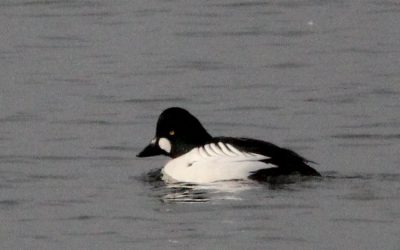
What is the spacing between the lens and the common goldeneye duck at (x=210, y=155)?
655 inches

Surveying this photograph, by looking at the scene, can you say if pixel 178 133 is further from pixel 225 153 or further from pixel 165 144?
pixel 225 153

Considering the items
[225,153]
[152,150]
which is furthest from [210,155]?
[152,150]

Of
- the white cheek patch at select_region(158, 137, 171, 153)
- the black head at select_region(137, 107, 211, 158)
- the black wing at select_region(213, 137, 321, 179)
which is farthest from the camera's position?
the white cheek patch at select_region(158, 137, 171, 153)

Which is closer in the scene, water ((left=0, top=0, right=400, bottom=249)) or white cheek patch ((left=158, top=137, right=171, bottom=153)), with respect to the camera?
water ((left=0, top=0, right=400, bottom=249))

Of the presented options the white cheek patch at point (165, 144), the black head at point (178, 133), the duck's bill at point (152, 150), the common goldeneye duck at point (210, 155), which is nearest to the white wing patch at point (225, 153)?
the common goldeneye duck at point (210, 155)

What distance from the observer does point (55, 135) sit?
1978 cm

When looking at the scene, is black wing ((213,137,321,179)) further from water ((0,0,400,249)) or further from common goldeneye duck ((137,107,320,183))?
water ((0,0,400,249))

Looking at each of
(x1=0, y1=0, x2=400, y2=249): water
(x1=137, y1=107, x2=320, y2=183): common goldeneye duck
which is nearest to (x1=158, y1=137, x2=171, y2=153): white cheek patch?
(x1=137, y1=107, x2=320, y2=183): common goldeneye duck

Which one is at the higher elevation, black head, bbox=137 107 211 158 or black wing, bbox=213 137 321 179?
black head, bbox=137 107 211 158

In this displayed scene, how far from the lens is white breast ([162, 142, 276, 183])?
1683 cm

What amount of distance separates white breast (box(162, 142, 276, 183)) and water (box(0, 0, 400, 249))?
9.6 inches

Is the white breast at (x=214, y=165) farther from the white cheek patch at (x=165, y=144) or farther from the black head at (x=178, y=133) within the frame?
the white cheek patch at (x=165, y=144)

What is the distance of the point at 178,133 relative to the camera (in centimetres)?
1775

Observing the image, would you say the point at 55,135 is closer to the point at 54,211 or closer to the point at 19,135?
the point at 19,135
